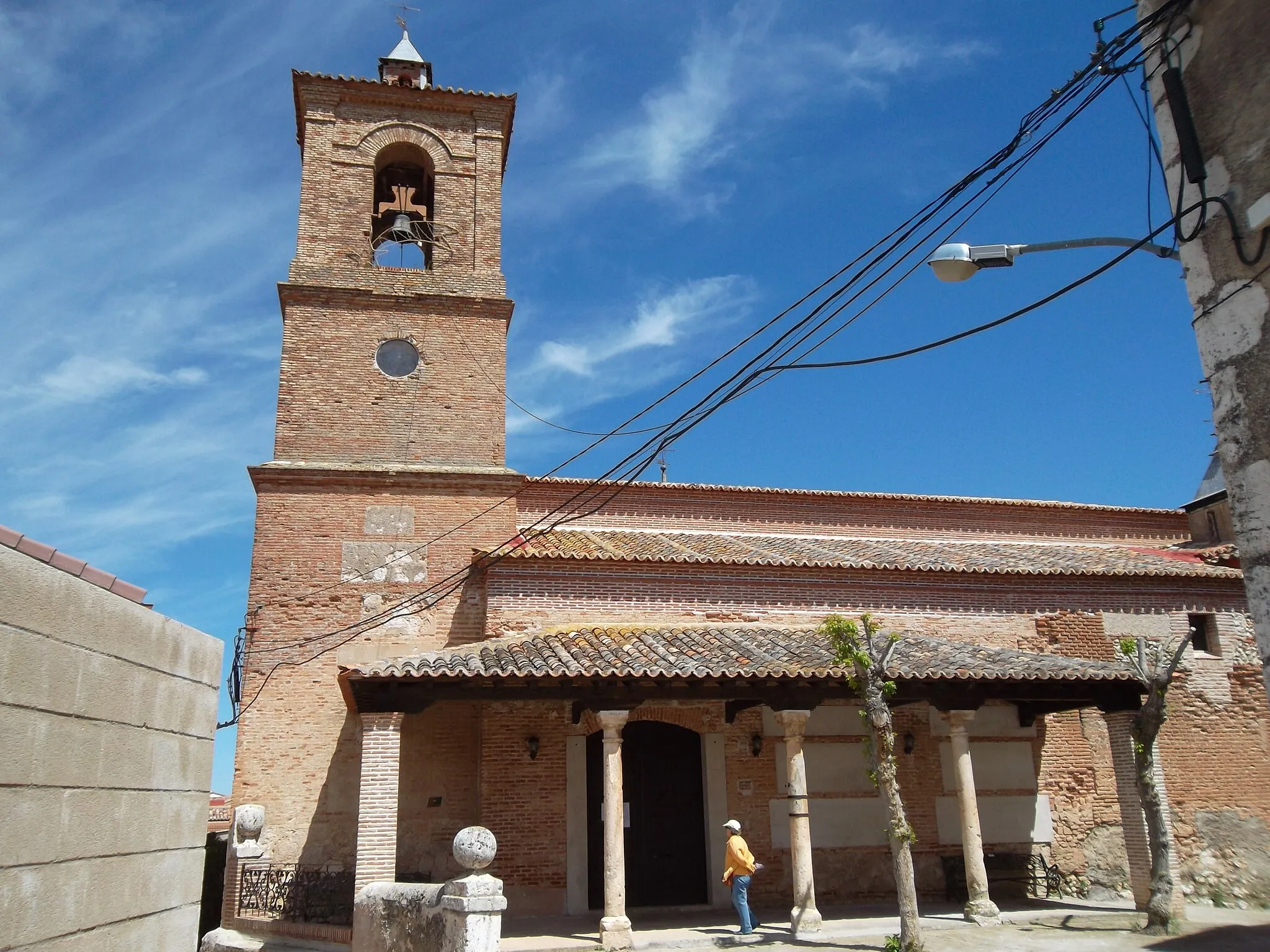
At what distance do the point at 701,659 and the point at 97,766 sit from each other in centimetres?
756

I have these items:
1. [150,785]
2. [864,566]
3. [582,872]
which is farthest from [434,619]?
[150,785]

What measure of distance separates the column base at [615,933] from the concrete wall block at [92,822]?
567 centimetres

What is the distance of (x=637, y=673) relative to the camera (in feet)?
34.0

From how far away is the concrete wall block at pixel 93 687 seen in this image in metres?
3.58

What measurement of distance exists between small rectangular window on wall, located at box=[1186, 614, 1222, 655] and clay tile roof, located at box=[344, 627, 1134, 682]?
2815 mm

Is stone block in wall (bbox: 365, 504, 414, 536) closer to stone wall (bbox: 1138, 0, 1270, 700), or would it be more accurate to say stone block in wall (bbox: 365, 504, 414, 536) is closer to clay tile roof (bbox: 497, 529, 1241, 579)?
clay tile roof (bbox: 497, 529, 1241, 579)

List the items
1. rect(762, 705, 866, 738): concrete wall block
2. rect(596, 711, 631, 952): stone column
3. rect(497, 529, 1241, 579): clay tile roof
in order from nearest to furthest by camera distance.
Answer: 1. rect(596, 711, 631, 952): stone column
2. rect(762, 705, 866, 738): concrete wall block
3. rect(497, 529, 1241, 579): clay tile roof

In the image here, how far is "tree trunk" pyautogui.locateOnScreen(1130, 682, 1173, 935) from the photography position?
10445mm

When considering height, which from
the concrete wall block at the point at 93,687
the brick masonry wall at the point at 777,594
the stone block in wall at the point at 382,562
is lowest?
the concrete wall block at the point at 93,687

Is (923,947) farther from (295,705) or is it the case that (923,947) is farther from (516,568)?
(295,705)

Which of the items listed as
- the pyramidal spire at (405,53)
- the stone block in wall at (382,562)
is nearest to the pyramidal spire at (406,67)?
the pyramidal spire at (405,53)

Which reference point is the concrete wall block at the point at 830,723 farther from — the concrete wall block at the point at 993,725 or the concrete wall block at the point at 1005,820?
the concrete wall block at the point at 1005,820

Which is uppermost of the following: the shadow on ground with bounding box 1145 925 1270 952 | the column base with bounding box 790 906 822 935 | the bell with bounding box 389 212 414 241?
the bell with bounding box 389 212 414 241

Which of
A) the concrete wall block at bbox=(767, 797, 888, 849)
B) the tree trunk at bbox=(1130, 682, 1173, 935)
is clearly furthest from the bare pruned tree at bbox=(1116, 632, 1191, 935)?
the concrete wall block at bbox=(767, 797, 888, 849)
